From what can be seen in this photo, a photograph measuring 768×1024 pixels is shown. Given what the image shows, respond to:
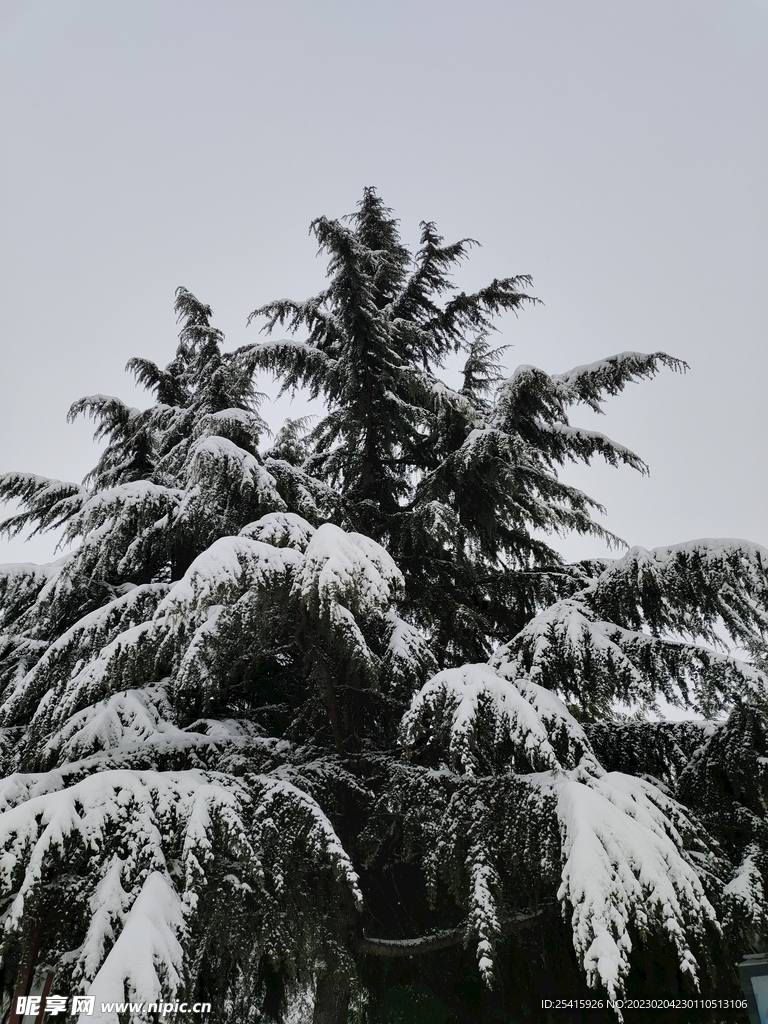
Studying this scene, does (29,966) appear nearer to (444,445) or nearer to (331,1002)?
(331,1002)

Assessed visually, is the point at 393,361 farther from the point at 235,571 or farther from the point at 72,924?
the point at 72,924

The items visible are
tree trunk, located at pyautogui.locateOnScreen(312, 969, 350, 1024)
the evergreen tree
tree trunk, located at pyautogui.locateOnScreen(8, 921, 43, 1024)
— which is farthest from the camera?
the evergreen tree

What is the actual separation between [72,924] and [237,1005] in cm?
159

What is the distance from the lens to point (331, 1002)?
13.3ft

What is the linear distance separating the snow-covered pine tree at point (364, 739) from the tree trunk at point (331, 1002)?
0.07 ft

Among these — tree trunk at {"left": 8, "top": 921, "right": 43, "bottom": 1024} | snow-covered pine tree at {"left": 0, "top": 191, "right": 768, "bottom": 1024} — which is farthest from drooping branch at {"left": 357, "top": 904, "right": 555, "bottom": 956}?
tree trunk at {"left": 8, "top": 921, "right": 43, "bottom": 1024}

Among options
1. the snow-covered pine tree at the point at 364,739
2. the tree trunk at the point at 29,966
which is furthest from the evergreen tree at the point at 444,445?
the tree trunk at the point at 29,966

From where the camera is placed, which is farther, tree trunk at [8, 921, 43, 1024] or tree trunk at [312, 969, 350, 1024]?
tree trunk at [312, 969, 350, 1024]

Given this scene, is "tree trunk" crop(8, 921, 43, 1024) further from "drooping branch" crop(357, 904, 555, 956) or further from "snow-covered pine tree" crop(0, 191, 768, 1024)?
"drooping branch" crop(357, 904, 555, 956)

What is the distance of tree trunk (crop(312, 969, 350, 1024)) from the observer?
4012mm

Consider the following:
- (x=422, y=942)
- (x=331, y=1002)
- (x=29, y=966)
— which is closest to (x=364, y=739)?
(x=422, y=942)

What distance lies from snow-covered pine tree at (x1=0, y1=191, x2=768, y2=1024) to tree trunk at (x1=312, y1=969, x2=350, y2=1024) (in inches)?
0.8

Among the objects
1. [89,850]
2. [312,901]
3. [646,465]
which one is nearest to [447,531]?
[646,465]

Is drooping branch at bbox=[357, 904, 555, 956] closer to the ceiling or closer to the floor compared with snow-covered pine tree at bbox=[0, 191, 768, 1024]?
closer to the floor
